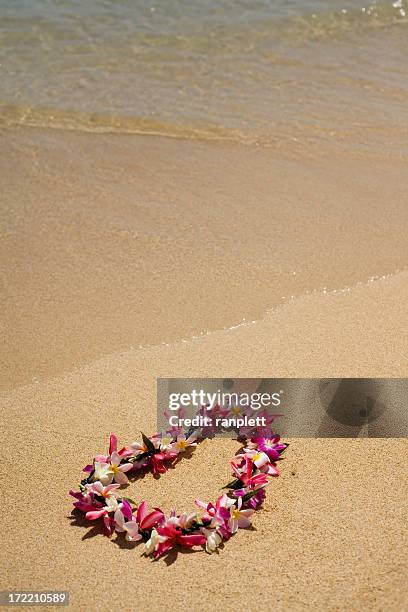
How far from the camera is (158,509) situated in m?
2.29

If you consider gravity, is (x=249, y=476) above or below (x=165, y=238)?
below

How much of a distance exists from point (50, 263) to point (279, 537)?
7.23 feet

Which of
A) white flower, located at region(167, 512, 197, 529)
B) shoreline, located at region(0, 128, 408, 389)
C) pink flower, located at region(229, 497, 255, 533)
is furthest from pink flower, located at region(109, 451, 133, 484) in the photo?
shoreline, located at region(0, 128, 408, 389)

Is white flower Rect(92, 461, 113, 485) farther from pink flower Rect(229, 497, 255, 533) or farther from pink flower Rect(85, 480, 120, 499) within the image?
pink flower Rect(229, 497, 255, 533)

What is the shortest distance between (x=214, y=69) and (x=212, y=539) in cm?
515

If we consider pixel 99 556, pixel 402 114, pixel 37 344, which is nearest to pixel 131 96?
pixel 402 114

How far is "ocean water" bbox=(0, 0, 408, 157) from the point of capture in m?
5.70

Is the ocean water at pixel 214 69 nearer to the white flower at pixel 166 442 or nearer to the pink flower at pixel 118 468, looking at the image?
the white flower at pixel 166 442

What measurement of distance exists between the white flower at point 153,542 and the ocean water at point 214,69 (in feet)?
11.9

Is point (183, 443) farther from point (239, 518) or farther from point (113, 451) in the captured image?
point (239, 518)

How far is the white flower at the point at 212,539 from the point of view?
7.36 feet

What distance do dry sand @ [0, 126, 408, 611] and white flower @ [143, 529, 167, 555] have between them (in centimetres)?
4

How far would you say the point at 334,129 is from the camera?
18.3 ft

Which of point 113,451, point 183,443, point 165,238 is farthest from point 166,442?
point 165,238
